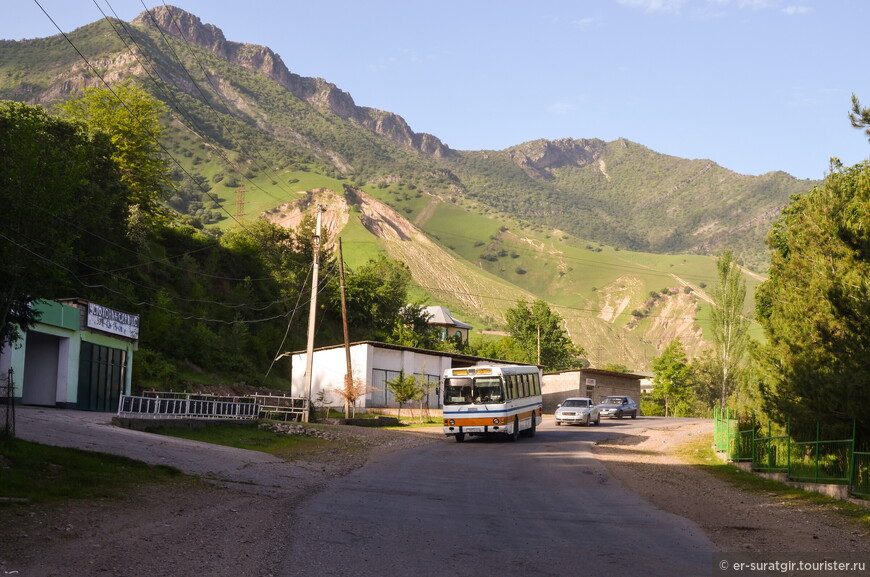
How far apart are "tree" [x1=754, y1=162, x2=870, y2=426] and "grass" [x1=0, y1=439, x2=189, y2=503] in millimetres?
13666

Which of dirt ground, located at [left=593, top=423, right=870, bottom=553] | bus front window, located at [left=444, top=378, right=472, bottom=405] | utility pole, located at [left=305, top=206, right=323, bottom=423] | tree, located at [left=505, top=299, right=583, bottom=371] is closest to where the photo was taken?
dirt ground, located at [left=593, top=423, right=870, bottom=553]

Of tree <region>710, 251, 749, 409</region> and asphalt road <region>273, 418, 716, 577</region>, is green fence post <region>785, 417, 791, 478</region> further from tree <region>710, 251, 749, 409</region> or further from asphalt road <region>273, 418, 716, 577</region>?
tree <region>710, 251, 749, 409</region>

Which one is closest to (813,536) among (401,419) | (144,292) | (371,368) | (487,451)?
(487,451)

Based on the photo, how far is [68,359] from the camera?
35.7 meters

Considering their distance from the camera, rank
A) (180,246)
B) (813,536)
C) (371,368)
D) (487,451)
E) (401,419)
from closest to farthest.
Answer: (813,536), (487,451), (401,419), (371,368), (180,246)

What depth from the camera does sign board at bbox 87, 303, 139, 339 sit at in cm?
3762

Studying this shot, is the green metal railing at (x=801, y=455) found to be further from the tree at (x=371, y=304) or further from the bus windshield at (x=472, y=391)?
→ the tree at (x=371, y=304)

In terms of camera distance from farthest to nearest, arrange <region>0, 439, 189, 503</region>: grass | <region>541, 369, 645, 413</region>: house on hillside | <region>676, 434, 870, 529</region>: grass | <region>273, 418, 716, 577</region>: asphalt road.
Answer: <region>541, 369, 645, 413</region>: house on hillside → <region>676, 434, 870, 529</region>: grass → <region>0, 439, 189, 503</region>: grass → <region>273, 418, 716, 577</region>: asphalt road

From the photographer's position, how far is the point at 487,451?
3033 cm

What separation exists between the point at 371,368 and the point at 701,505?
4268 cm

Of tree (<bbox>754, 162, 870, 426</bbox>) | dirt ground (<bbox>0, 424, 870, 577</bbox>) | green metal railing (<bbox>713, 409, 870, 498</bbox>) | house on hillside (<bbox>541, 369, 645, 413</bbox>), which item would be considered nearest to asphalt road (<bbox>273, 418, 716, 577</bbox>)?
dirt ground (<bbox>0, 424, 870, 577</bbox>)

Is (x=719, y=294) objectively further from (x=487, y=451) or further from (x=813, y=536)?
(x=813, y=536)

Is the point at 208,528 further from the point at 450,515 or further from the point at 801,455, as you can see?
the point at 801,455

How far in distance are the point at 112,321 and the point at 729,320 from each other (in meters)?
50.0
